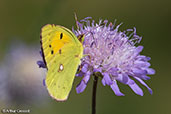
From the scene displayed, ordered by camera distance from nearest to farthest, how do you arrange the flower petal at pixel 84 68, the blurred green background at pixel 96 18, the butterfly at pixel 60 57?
the butterfly at pixel 60 57 → the flower petal at pixel 84 68 → the blurred green background at pixel 96 18

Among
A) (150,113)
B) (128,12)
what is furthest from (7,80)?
(128,12)

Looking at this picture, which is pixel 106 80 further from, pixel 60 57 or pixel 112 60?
pixel 60 57

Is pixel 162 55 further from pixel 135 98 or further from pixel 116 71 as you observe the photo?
pixel 116 71

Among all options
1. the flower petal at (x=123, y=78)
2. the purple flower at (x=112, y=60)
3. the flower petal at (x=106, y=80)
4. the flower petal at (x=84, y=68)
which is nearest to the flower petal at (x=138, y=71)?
the purple flower at (x=112, y=60)

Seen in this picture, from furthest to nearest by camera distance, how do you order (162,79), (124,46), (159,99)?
(162,79) → (159,99) → (124,46)

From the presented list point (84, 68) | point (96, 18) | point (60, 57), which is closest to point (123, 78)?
point (84, 68)

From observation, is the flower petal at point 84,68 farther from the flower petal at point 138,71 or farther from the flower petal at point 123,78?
the flower petal at point 138,71

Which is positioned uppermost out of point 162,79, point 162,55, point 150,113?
point 162,55
